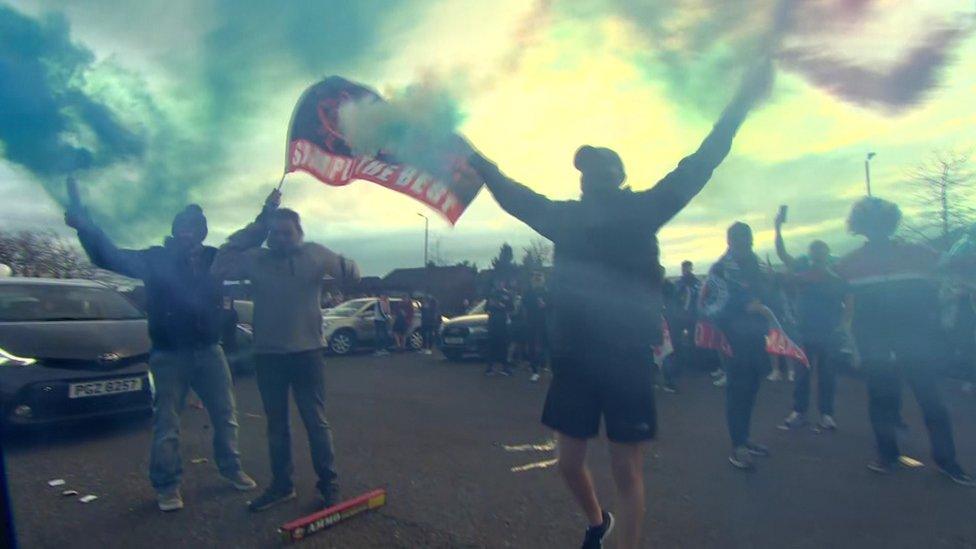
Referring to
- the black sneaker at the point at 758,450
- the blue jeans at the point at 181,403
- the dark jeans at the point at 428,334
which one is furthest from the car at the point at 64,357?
the dark jeans at the point at 428,334

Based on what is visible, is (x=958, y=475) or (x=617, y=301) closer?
(x=617, y=301)

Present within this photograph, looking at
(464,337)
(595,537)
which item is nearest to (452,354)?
(464,337)

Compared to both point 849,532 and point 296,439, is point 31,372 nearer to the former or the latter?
point 296,439

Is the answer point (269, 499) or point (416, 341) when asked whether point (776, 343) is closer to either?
point (269, 499)

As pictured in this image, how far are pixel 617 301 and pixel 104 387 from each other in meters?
5.06

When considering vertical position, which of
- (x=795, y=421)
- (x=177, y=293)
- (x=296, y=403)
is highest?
(x=177, y=293)

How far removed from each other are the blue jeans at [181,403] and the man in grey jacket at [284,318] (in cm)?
47

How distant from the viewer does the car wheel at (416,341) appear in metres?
18.6

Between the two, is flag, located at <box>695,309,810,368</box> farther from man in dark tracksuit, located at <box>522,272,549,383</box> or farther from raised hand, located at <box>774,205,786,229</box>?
man in dark tracksuit, located at <box>522,272,549,383</box>

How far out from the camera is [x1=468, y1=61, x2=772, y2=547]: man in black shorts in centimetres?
286

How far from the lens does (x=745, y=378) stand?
205 inches

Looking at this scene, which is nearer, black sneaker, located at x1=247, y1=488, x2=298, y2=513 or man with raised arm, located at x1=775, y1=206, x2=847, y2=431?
black sneaker, located at x1=247, y1=488, x2=298, y2=513

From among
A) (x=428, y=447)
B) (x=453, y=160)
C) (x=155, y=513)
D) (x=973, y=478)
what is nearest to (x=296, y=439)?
(x=428, y=447)

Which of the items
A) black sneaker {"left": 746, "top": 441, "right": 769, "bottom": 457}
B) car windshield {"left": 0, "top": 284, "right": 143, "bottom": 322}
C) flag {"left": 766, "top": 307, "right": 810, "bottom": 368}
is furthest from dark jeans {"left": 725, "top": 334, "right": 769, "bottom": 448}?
car windshield {"left": 0, "top": 284, "right": 143, "bottom": 322}
